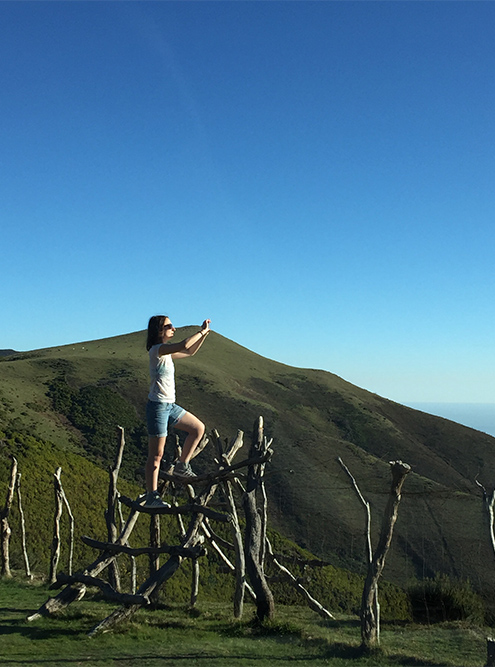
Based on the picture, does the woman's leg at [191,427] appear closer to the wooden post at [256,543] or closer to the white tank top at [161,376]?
the white tank top at [161,376]

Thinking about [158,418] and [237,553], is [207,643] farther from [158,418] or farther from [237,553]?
[158,418]

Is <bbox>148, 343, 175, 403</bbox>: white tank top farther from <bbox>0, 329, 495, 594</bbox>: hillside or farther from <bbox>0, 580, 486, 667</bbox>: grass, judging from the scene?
<bbox>0, 329, 495, 594</bbox>: hillside

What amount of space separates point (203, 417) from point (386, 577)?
968 inches

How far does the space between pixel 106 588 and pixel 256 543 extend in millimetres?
2676

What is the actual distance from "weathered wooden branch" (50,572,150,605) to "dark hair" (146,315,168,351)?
3.48 m

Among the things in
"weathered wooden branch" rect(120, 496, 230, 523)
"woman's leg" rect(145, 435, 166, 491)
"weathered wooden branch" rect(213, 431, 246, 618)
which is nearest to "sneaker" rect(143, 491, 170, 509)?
"weathered wooden branch" rect(120, 496, 230, 523)

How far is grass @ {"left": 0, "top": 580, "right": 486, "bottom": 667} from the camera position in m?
7.71

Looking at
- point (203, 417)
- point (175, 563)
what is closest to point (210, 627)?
point (175, 563)

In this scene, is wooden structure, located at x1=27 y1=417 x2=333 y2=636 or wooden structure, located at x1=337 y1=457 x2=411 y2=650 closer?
wooden structure, located at x1=27 y1=417 x2=333 y2=636

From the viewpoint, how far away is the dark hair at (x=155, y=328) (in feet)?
22.7

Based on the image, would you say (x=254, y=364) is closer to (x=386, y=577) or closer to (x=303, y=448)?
(x=303, y=448)

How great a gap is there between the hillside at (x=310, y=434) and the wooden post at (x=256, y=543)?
12866mm

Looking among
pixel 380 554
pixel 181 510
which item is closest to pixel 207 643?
pixel 181 510

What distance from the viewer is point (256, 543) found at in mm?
9914
